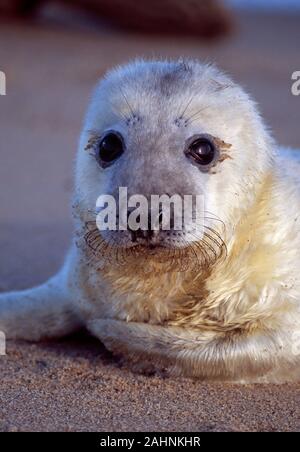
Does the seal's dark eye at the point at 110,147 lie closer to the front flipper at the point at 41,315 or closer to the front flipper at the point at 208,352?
the front flipper at the point at 208,352

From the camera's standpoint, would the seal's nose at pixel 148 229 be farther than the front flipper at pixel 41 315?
No

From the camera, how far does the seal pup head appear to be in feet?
11.4

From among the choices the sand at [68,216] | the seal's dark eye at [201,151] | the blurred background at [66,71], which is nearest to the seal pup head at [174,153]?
the seal's dark eye at [201,151]

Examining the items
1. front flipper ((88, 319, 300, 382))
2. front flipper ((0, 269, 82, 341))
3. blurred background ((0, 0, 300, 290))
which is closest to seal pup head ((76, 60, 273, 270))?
front flipper ((88, 319, 300, 382))

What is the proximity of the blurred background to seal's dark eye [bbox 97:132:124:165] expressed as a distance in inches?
62.1

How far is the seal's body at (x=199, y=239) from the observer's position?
3617mm

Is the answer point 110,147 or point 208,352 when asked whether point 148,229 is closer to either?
point 110,147

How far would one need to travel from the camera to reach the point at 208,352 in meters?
3.75

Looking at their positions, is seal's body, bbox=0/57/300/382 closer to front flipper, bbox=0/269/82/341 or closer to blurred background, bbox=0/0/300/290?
front flipper, bbox=0/269/82/341

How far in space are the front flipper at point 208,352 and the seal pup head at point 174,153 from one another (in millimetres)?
315

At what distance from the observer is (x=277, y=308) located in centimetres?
379

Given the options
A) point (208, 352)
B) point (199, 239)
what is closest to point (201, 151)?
point (199, 239)

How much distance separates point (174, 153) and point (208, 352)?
80 centimetres
